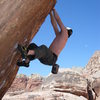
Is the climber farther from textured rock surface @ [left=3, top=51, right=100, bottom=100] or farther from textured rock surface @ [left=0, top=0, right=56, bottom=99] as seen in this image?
textured rock surface @ [left=3, top=51, right=100, bottom=100]

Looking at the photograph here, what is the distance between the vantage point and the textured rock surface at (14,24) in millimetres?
4844

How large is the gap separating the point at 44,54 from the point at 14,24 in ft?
3.62

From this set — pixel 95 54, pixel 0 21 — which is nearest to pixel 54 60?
pixel 0 21

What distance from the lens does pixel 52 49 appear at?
6488 mm

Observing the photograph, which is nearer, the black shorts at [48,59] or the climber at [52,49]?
the climber at [52,49]

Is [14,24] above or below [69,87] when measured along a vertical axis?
below

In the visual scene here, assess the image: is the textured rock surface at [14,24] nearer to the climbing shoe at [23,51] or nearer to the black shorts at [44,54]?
the climbing shoe at [23,51]

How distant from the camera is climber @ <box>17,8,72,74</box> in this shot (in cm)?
539

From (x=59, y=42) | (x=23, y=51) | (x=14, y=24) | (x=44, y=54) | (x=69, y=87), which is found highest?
(x=69, y=87)

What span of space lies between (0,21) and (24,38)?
4.66 ft

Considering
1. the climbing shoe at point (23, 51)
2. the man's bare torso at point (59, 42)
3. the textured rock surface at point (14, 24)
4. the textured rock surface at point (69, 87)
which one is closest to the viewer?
the textured rock surface at point (14, 24)

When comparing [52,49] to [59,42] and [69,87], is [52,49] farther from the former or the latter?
[69,87]

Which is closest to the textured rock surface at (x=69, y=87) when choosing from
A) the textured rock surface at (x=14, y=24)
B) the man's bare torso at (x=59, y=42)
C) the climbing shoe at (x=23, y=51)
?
the man's bare torso at (x=59, y=42)

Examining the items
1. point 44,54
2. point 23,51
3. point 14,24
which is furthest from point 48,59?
point 14,24
